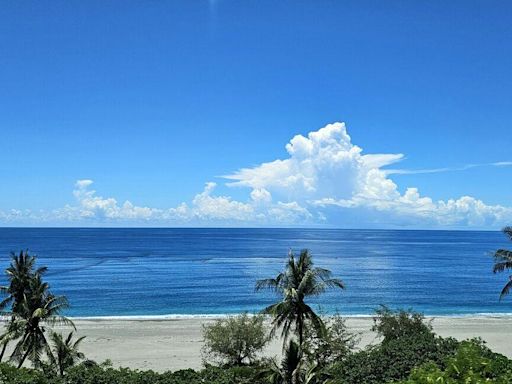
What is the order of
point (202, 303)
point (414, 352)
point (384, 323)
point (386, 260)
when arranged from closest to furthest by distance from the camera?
1. point (414, 352)
2. point (384, 323)
3. point (202, 303)
4. point (386, 260)

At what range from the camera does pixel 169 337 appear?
54000 mm

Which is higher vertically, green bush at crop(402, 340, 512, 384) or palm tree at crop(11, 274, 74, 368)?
green bush at crop(402, 340, 512, 384)

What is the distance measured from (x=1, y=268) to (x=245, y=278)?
64.8m

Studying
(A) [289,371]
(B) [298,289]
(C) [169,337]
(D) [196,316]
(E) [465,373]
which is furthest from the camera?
(D) [196,316]

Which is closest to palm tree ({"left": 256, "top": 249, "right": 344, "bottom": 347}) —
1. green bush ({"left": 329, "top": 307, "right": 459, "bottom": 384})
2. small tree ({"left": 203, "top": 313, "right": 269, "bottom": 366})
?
small tree ({"left": 203, "top": 313, "right": 269, "bottom": 366})

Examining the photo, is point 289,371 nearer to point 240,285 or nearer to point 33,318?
point 33,318

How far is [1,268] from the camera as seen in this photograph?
12381 cm

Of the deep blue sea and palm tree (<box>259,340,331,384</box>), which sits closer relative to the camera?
palm tree (<box>259,340,331,384</box>)

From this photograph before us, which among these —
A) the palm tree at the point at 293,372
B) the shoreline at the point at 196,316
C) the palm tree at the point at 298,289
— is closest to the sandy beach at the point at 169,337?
the shoreline at the point at 196,316

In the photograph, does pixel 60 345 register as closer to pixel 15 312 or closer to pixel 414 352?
pixel 15 312

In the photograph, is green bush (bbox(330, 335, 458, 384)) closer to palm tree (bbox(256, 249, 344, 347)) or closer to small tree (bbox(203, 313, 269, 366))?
palm tree (bbox(256, 249, 344, 347))

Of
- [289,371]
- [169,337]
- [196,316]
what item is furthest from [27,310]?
[196,316]

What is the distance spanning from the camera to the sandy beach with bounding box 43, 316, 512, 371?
44.8 meters

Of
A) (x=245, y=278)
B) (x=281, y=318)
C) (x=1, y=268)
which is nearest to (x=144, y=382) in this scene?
(x=281, y=318)
